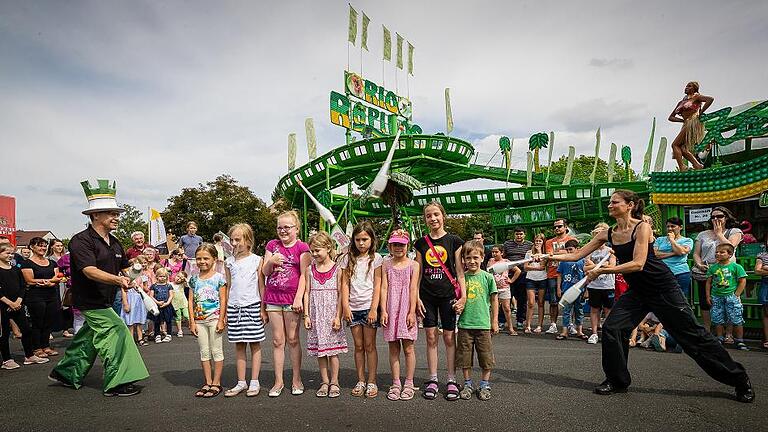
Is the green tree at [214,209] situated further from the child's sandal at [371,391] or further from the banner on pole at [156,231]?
the child's sandal at [371,391]

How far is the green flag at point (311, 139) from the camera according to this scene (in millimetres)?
26719

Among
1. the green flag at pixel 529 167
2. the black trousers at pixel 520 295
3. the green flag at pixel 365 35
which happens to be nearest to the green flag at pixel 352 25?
the green flag at pixel 365 35

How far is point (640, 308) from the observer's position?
4.49 metres

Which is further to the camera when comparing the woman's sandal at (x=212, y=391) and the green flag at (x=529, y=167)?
the green flag at (x=529, y=167)

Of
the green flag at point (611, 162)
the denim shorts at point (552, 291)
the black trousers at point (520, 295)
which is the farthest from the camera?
the green flag at point (611, 162)

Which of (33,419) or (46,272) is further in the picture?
(46,272)

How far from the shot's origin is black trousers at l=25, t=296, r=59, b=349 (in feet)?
20.8

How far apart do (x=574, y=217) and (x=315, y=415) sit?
78.1 feet

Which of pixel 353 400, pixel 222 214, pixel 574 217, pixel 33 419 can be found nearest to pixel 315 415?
pixel 353 400

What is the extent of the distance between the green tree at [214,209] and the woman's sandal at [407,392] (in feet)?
105

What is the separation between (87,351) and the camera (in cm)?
489

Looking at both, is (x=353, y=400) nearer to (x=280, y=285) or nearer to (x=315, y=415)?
(x=315, y=415)

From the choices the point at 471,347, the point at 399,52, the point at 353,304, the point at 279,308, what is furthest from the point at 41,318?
the point at 399,52

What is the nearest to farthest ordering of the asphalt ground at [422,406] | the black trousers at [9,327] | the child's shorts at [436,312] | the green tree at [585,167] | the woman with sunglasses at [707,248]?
the asphalt ground at [422,406]
the child's shorts at [436,312]
the black trousers at [9,327]
the woman with sunglasses at [707,248]
the green tree at [585,167]
